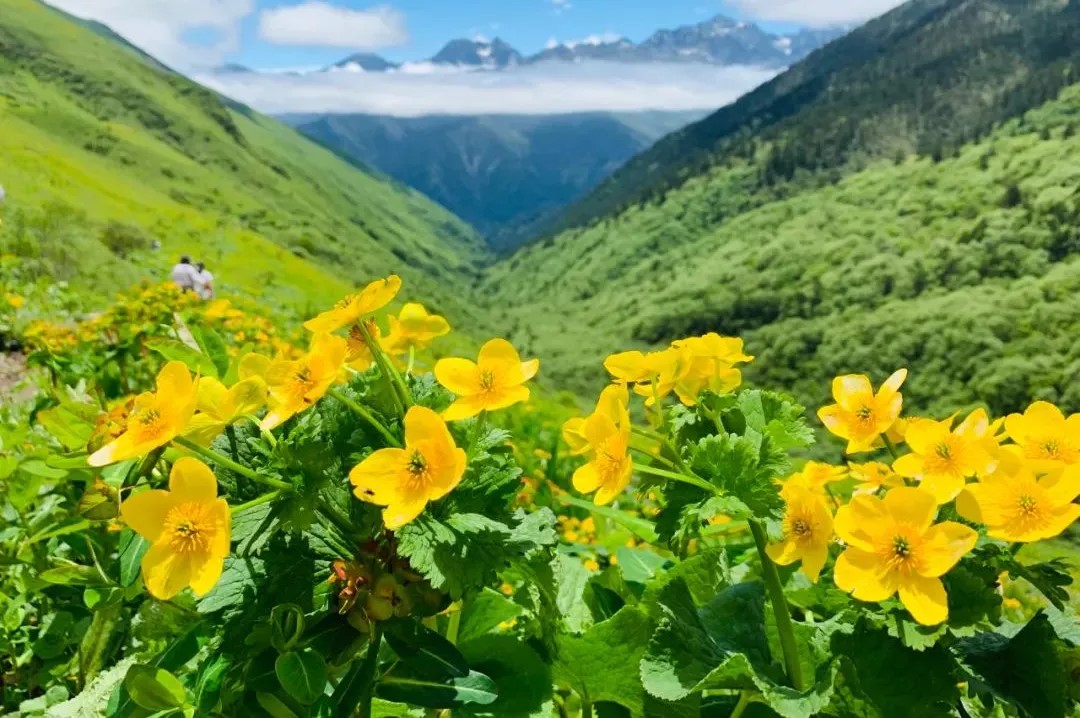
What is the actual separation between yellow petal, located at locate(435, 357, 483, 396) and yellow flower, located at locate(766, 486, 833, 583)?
736 mm

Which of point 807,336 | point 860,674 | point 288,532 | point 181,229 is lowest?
point 807,336

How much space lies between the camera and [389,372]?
1.89 meters

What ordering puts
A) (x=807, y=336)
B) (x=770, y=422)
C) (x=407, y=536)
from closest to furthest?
(x=407, y=536), (x=770, y=422), (x=807, y=336)

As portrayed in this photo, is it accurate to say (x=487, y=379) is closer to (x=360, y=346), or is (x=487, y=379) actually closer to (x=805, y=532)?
(x=360, y=346)

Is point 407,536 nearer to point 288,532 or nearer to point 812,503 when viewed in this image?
point 288,532

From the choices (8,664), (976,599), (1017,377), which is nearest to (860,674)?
(976,599)

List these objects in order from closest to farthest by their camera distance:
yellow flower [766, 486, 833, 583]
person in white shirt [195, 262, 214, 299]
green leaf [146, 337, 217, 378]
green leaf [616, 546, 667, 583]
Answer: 1. yellow flower [766, 486, 833, 583]
2. green leaf [146, 337, 217, 378]
3. green leaf [616, 546, 667, 583]
4. person in white shirt [195, 262, 214, 299]

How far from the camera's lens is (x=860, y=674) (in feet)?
5.82


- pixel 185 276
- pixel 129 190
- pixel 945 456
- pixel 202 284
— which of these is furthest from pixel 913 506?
pixel 129 190

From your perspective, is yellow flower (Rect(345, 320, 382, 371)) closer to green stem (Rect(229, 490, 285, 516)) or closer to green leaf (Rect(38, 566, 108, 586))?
green stem (Rect(229, 490, 285, 516))

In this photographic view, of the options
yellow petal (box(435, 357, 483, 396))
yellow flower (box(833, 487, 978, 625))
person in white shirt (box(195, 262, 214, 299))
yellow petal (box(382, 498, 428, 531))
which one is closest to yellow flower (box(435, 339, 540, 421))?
yellow petal (box(435, 357, 483, 396))

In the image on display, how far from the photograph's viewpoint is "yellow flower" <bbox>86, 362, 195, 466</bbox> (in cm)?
158

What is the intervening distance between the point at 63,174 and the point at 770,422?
88.1 m

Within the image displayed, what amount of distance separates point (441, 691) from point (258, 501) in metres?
0.62
